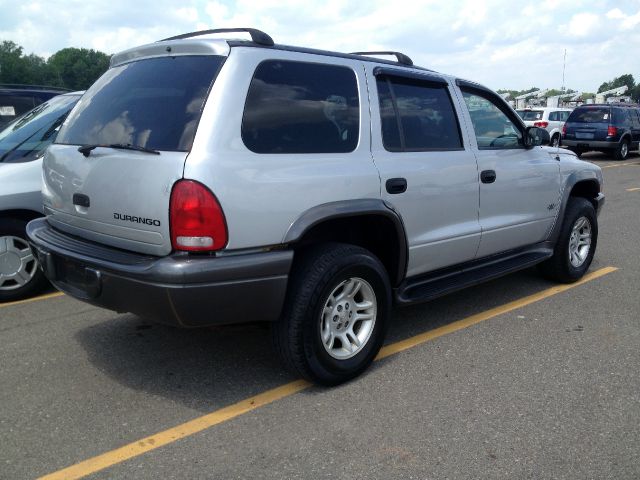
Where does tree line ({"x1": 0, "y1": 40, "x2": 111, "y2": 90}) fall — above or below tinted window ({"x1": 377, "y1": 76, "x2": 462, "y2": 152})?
above

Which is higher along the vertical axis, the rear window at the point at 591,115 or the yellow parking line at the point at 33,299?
the rear window at the point at 591,115

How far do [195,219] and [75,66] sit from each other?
10165cm

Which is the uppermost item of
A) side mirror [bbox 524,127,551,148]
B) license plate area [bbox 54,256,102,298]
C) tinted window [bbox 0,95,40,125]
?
tinted window [bbox 0,95,40,125]

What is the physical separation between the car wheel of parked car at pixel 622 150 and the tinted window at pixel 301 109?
18.0 m

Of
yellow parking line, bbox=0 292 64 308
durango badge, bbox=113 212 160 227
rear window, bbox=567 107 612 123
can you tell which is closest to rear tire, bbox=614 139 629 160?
rear window, bbox=567 107 612 123

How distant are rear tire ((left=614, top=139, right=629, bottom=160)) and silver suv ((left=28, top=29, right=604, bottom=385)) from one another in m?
16.8

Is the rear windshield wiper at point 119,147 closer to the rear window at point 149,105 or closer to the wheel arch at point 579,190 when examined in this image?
the rear window at point 149,105

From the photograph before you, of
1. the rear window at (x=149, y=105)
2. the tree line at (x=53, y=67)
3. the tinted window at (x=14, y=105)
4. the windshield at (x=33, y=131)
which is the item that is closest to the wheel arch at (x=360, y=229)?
the rear window at (x=149, y=105)

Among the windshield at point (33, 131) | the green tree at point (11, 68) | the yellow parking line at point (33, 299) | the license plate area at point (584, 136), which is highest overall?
the green tree at point (11, 68)

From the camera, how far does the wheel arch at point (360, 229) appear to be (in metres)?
3.25

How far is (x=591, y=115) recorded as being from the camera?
1933 centimetres

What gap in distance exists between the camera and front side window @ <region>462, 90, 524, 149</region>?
14.9ft

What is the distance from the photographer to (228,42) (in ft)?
10.6

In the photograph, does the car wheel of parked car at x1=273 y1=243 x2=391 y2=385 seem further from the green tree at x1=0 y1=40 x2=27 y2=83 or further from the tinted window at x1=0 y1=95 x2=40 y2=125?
the green tree at x1=0 y1=40 x2=27 y2=83
